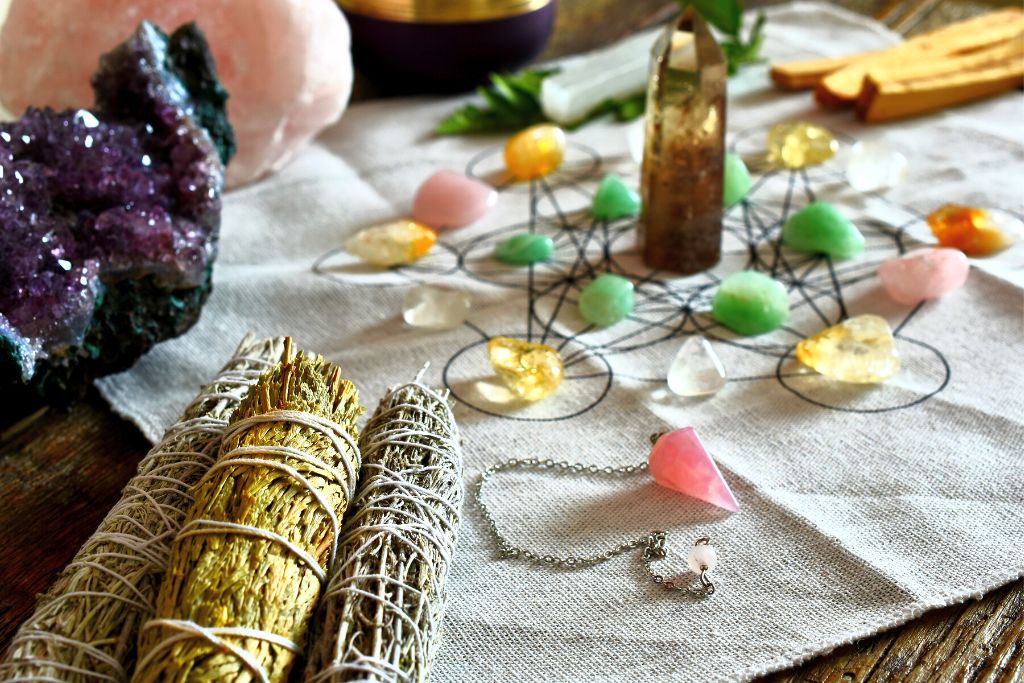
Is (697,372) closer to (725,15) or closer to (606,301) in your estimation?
(606,301)

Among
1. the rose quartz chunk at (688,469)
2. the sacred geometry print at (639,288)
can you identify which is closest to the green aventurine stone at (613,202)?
the sacred geometry print at (639,288)

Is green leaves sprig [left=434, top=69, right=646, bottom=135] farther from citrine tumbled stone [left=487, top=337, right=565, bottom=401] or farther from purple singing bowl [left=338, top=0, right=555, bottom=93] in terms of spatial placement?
citrine tumbled stone [left=487, top=337, right=565, bottom=401]

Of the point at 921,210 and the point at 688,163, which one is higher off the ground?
the point at 688,163

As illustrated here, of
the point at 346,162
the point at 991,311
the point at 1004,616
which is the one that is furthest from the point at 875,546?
the point at 346,162

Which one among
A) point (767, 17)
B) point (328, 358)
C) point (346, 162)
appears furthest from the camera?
point (767, 17)

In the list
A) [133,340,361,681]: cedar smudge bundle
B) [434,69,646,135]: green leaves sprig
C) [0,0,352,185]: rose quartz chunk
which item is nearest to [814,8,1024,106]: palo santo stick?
[434,69,646,135]: green leaves sprig

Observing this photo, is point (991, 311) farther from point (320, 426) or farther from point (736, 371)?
point (320, 426)

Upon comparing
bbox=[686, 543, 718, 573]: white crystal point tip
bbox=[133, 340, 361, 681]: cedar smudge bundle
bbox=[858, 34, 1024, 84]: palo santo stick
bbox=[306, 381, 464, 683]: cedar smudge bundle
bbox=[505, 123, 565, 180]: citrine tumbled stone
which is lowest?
bbox=[686, 543, 718, 573]: white crystal point tip
